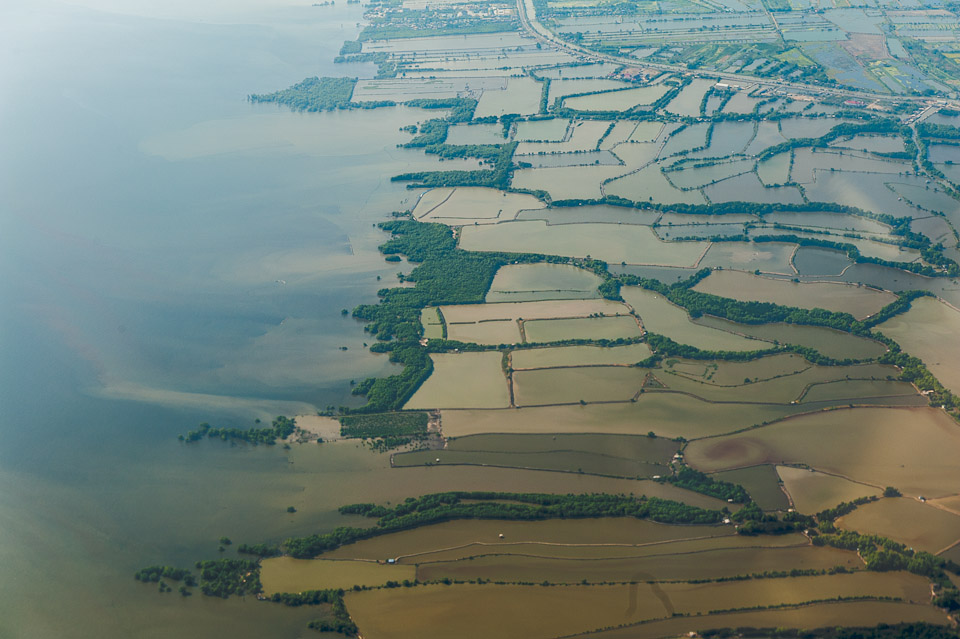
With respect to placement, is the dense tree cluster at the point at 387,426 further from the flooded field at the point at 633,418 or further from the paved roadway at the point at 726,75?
the paved roadway at the point at 726,75

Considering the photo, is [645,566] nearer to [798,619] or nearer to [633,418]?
[798,619]

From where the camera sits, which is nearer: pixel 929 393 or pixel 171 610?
pixel 171 610

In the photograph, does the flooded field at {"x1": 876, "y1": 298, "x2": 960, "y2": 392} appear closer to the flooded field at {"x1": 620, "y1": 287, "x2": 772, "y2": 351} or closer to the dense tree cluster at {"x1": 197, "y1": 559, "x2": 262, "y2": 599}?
the flooded field at {"x1": 620, "y1": 287, "x2": 772, "y2": 351}

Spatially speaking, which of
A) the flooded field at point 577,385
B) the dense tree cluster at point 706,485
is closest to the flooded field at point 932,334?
the dense tree cluster at point 706,485

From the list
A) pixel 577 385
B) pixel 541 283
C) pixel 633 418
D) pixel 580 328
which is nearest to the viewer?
pixel 633 418

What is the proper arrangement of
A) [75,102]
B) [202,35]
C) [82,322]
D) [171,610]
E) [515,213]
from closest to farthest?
[171,610] < [82,322] < [515,213] < [75,102] < [202,35]

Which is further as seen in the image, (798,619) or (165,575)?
(165,575)

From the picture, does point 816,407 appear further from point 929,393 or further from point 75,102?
point 75,102

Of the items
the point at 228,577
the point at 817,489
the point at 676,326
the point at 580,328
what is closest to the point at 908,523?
the point at 817,489

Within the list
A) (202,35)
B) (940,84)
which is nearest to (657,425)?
(940,84)
